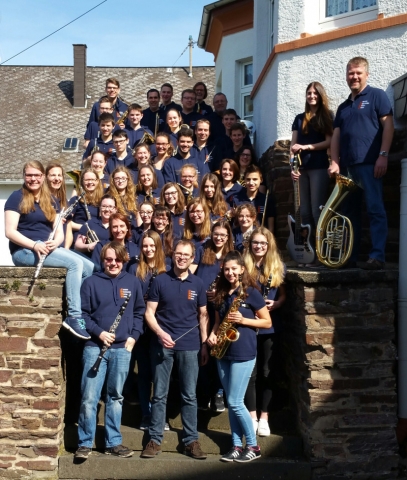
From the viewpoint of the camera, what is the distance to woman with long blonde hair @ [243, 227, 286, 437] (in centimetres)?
644

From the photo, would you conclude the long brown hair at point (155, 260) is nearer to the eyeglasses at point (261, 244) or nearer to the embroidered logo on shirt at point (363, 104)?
the eyeglasses at point (261, 244)

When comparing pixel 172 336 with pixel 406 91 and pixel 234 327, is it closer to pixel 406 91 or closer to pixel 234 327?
pixel 234 327

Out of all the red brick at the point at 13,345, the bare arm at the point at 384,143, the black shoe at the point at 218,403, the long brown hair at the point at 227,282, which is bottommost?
the black shoe at the point at 218,403

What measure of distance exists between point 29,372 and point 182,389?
139cm

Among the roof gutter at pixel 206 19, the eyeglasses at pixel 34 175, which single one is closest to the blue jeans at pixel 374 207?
the eyeglasses at pixel 34 175

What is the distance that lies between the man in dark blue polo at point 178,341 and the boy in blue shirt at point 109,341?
0.18m

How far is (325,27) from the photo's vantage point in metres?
8.31

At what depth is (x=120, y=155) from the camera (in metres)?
8.62

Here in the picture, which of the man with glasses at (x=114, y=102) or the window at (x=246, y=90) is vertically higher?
the window at (x=246, y=90)

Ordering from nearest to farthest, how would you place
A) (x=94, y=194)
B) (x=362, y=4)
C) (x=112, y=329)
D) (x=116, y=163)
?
(x=112, y=329)
(x=94, y=194)
(x=362, y=4)
(x=116, y=163)

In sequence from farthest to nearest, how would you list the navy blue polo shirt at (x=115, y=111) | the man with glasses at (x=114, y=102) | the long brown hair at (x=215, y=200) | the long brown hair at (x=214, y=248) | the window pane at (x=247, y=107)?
the window pane at (x=247, y=107) < the navy blue polo shirt at (x=115, y=111) < the man with glasses at (x=114, y=102) < the long brown hair at (x=215, y=200) < the long brown hair at (x=214, y=248)

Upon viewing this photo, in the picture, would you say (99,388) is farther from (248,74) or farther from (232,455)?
(248,74)

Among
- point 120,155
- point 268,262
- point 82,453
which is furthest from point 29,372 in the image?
point 120,155

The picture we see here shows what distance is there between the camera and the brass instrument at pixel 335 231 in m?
6.47
